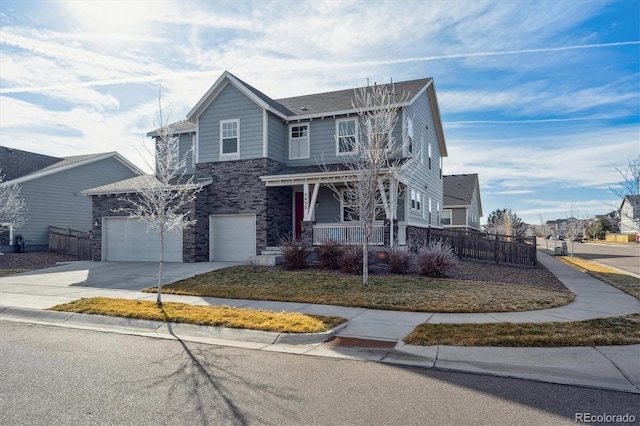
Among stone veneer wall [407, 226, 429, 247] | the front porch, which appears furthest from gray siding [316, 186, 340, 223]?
stone veneer wall [407, 226, 429, 247]

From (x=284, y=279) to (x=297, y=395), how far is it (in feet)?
29.3

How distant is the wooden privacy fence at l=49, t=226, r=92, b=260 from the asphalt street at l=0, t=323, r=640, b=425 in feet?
60.6

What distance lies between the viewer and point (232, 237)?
782 inches

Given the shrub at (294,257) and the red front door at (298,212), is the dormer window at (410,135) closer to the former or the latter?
the red front door at (298,212)

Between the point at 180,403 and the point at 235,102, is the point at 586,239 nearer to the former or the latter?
the point at 235,102

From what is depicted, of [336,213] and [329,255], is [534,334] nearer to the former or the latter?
[329,255]

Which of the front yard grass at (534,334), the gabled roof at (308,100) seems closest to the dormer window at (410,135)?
the gabled roof at (308,100)

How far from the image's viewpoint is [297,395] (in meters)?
5.05

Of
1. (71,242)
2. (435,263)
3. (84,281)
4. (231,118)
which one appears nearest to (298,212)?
(231,118)

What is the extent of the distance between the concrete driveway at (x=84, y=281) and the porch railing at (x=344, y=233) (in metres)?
4.17

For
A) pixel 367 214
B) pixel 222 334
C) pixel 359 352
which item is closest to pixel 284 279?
pixel 367 214

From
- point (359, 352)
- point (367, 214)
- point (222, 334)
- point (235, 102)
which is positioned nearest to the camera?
point (359, 352)

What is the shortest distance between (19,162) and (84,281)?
18.3 meters

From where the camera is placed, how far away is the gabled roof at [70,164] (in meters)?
26.0
